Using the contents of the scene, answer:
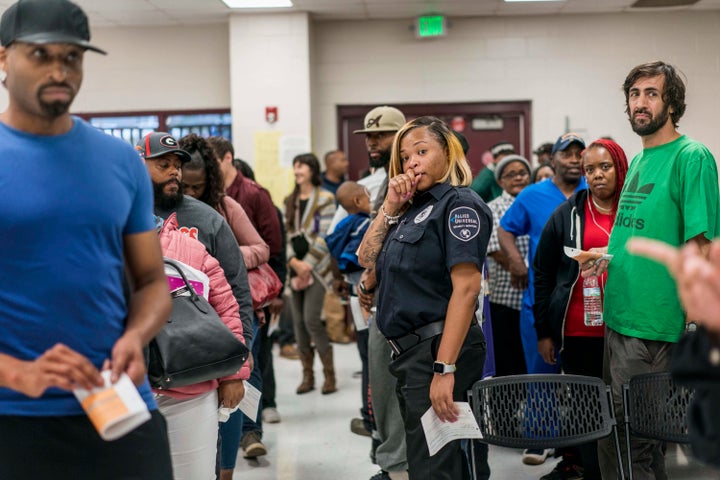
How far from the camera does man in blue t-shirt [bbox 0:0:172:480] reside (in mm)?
1515

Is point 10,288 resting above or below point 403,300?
above

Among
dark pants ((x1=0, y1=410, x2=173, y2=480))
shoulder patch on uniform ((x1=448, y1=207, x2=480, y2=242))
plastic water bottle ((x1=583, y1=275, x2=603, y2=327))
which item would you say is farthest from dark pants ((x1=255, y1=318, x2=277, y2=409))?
dark pants ((x1=0, y1=410, x2=173, y2=480))

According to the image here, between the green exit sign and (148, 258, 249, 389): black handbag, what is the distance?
5.77 metres

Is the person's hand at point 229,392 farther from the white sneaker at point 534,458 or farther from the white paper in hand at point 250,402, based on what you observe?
the white sneaker at point 534,458

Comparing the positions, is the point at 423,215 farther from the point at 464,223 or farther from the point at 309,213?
the point at 309,213

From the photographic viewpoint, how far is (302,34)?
→ 755 centimetres

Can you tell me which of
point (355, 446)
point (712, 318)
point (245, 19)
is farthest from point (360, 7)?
point (712, 318)

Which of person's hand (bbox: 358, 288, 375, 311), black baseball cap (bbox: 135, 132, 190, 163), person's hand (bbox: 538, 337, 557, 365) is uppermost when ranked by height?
black baseball cap (bbox: 135, 132, 190, 163)

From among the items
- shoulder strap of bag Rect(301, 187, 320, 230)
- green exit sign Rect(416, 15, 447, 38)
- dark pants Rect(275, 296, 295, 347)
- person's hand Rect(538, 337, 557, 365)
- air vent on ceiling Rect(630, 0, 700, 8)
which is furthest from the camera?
green exit sign Rect(416, 15, 447, 38)

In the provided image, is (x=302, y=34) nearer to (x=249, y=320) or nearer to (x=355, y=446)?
(x=355, y=446)

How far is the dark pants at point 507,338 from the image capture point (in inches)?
187

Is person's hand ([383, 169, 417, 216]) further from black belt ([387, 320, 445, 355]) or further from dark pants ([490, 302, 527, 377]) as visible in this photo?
dark pants ([490, 302, 527, 377])

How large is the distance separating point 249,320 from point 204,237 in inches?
14.2

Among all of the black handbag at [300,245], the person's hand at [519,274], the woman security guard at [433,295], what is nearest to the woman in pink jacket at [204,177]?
the woman security guard at [433,295]
